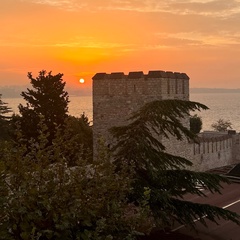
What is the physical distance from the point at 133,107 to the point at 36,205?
12.4 meters

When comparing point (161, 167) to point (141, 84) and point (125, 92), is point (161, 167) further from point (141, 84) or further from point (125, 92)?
point (125, 92)

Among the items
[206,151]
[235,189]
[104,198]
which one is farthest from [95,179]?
[206,151]

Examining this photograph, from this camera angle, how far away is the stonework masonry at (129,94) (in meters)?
19.7

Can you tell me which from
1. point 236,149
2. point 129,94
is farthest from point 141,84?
point 236,149

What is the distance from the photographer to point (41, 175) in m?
8.46

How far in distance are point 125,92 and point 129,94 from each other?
238 mm

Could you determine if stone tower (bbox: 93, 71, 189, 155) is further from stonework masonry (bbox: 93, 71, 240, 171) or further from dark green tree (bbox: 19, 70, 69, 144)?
dark green tree (bbox: 19, 70, 69, 144)

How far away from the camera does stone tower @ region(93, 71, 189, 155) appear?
19703 mm

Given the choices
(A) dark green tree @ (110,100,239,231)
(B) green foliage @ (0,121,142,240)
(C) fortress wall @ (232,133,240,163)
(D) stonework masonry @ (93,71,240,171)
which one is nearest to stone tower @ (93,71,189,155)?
(D) stonework masonry @ (93,71,240,171)

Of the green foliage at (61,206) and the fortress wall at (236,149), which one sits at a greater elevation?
the green foliage at (61,206)

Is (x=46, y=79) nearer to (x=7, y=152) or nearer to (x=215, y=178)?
(x=215, y=178)

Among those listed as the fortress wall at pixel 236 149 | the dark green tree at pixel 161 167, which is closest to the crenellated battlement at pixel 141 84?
the dark green tree at pixel 161 167

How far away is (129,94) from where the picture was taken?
20.2 meters

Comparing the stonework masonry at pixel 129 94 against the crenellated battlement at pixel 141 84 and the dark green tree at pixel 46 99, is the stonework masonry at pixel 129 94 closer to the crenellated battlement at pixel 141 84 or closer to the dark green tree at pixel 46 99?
the crenellated battlement at pixel 141 84
